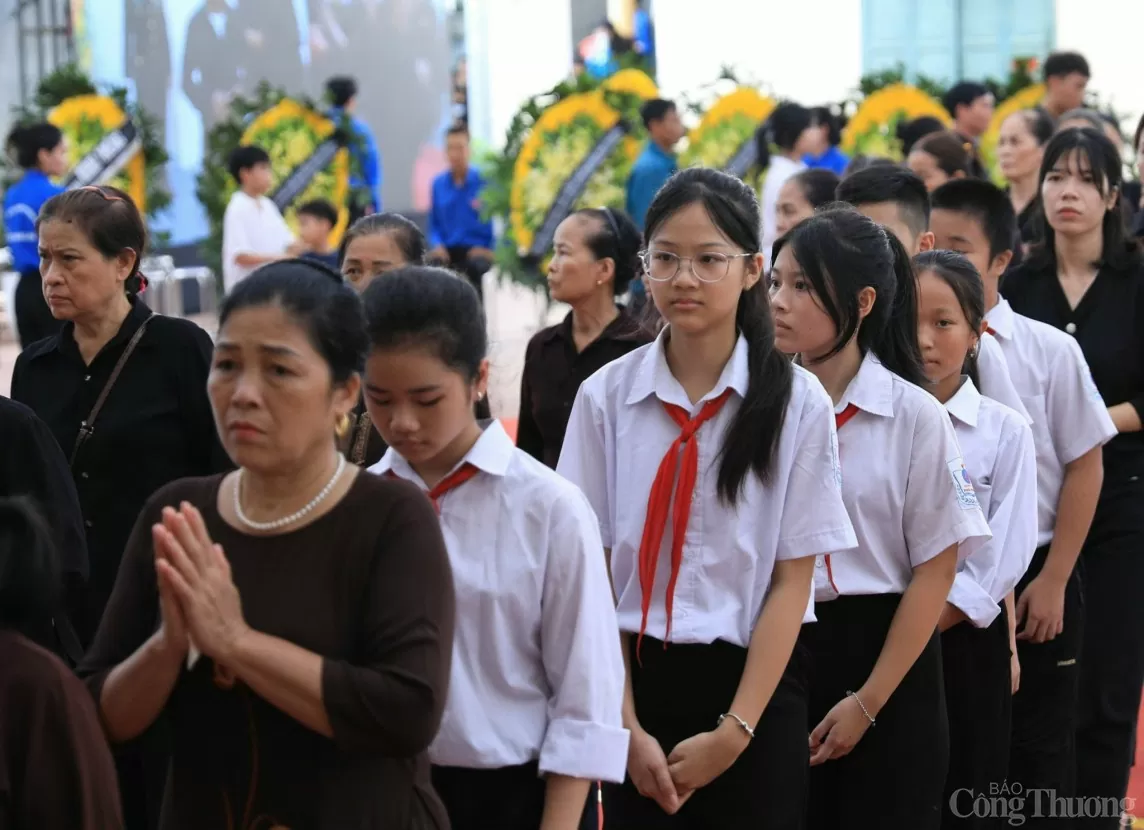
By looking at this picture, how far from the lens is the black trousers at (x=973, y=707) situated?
10.6 feet

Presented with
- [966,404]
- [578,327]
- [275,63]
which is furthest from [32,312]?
[275,63]

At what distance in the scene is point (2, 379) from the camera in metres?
12.3

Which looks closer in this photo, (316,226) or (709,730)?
(709,730)

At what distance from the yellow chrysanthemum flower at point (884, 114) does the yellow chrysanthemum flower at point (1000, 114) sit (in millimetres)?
261

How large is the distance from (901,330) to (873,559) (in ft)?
1.56

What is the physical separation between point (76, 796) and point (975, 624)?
6.54 ft

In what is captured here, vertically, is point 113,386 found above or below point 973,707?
above

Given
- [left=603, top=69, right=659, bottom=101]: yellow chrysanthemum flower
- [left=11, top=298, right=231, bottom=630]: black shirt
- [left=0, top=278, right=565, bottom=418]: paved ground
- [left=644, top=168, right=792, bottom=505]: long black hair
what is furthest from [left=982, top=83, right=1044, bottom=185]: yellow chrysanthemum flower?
[left=644, top=168, right=792, bottom=505]: long black hair

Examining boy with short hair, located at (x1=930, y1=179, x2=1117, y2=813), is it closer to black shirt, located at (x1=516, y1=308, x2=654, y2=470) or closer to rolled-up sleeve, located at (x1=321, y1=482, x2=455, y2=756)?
black shirt, located at (x1=516, y1=308, x2=654, y2=470)

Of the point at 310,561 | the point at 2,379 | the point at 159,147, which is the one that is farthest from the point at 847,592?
the point at 2,379

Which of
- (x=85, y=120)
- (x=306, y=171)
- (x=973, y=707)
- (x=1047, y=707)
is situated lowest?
(x=1047, y=707)

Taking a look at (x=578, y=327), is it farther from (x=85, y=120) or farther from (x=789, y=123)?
(x=85, y=120)

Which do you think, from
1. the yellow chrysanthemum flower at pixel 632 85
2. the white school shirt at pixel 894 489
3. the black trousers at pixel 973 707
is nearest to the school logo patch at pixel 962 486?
the white school shirt at pixel 894 489

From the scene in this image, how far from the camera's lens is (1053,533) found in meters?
3.72
